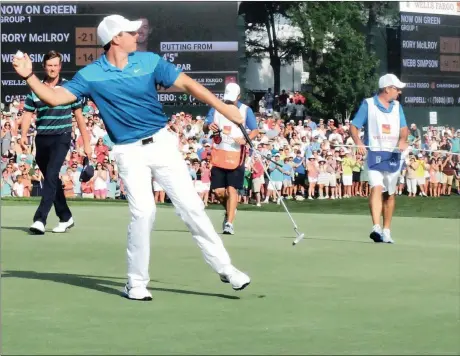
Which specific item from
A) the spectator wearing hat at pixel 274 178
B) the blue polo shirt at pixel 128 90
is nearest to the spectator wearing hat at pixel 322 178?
the spectator wearing hat at pixel 274 178

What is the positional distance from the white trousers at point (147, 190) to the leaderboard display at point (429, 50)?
→ 2722cm

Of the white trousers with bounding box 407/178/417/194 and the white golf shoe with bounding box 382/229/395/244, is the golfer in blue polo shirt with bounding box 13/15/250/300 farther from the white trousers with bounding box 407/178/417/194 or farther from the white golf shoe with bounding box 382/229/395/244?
the white trousers with bounding box 407/178/417/194

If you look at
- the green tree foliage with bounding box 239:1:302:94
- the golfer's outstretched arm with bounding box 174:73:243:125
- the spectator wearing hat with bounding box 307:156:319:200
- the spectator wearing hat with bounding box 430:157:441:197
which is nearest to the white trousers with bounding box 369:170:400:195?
the golfer's outstretched arm with bounding box 174:73:243:125

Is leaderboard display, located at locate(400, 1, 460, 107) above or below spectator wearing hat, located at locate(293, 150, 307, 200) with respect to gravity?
above

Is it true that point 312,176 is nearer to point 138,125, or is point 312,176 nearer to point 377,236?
point 377,236

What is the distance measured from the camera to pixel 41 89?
28.3ft

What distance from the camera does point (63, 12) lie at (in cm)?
3241

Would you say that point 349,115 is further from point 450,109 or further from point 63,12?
point 63,12

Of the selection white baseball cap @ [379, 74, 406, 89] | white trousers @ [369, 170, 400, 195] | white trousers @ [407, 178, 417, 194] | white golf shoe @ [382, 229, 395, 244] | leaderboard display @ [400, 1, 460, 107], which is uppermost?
leaderboard display @ [400, 1, 460, 107]

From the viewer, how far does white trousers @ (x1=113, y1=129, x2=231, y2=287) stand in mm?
8914

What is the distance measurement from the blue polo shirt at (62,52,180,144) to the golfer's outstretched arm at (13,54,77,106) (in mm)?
62

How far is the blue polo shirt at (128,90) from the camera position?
29.0 feet

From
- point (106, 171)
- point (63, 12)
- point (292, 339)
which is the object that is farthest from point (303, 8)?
point (292, 339)

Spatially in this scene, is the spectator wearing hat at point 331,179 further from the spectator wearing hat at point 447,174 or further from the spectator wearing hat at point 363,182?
the spectator wearing hat at point 447,174
